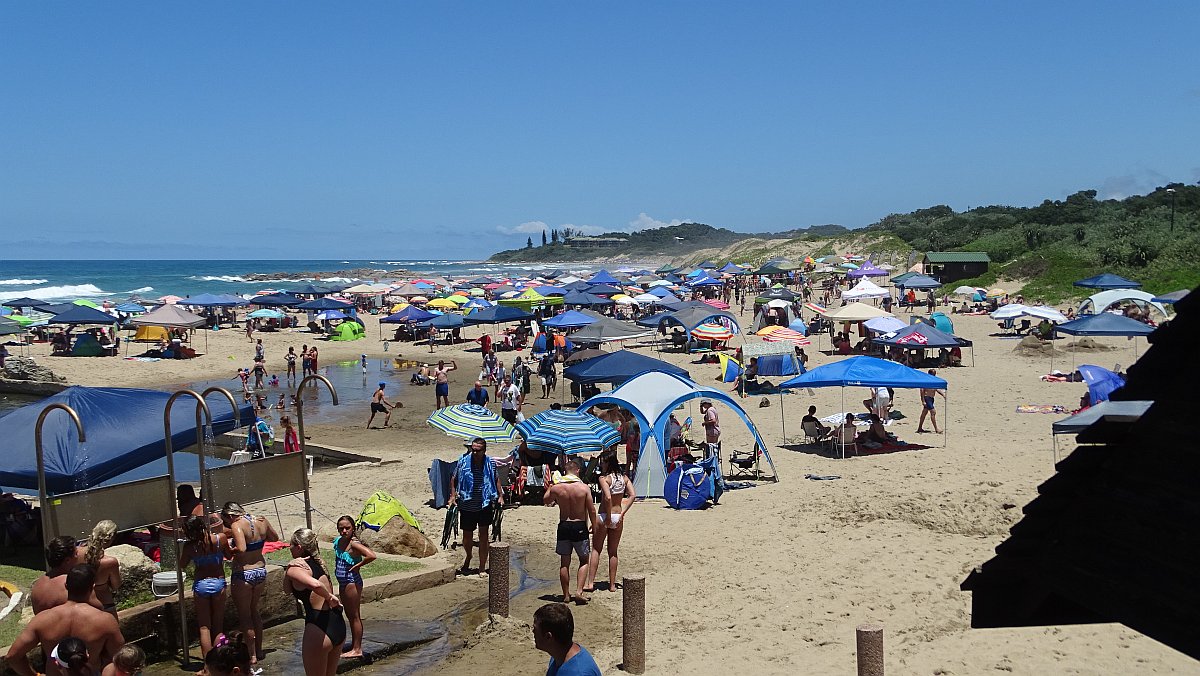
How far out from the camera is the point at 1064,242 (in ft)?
168

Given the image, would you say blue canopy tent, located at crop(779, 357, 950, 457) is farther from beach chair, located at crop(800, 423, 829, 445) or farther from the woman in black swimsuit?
the woman in black swimsuit

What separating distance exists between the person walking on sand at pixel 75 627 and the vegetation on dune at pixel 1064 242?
39.4 m

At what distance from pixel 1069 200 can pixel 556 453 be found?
3375 inches

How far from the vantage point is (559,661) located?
151 inches

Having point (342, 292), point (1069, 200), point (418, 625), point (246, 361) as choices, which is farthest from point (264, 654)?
point (1069, 200)

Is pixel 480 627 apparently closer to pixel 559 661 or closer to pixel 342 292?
pixel 559 661

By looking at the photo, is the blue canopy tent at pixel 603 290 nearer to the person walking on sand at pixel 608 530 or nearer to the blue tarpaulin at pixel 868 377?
the blue tarpaulin at pixel 868 377

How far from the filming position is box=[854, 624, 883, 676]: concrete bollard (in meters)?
5.65

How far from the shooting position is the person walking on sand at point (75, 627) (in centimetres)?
497

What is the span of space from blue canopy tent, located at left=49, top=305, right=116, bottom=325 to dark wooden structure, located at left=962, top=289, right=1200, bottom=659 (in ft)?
107

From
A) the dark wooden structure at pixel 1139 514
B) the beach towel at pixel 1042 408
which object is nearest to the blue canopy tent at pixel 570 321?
the beach towel at pixel 1042 408

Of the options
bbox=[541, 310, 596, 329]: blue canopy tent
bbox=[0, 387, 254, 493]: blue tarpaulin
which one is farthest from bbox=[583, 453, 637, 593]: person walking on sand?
bbox=[541, 310, 596, 329]: blue canopy tent

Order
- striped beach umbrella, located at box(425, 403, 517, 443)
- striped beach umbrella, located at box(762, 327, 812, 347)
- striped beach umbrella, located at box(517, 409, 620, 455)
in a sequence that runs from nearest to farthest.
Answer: striped beach umbrella, located at box(425, 403, 517, 443), striped beach umbrella, located at box(517, 409, 620, 455), striped beach umbrella, located at box(762, 327, 812, 347)

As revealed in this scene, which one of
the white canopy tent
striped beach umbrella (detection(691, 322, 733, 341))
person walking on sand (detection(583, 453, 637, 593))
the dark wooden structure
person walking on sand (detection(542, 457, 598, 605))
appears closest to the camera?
the dark wooden structure
